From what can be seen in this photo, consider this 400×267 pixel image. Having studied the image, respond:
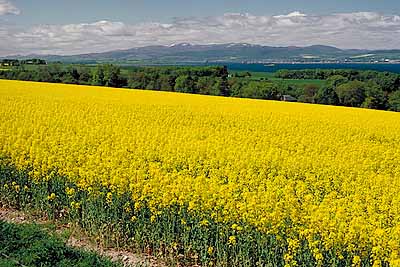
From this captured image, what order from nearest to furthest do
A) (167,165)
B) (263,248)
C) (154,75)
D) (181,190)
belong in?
(263,248)
(181,190)
(167,165)
(154,75)

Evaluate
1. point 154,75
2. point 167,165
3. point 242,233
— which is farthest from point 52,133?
point 154,75

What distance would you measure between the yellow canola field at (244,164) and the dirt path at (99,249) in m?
0.76

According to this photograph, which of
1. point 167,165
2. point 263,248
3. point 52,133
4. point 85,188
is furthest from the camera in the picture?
point 52,133

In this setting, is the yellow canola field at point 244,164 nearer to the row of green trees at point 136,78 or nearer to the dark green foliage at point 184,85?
the dark green foliage at point 184,85

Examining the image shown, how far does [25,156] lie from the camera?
1048cm

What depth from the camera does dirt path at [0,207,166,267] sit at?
748cm

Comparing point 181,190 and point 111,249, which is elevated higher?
point 181,190

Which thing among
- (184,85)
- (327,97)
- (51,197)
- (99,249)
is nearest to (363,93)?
(327,97)

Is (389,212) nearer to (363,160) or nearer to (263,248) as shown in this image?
(263,248)

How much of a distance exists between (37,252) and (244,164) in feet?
16.4

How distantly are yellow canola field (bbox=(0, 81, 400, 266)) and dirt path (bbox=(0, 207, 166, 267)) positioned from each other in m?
0.76

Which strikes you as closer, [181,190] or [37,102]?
[181,190]

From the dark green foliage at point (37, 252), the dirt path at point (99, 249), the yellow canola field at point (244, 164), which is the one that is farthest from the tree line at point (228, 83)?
the dark green foliage at point (37, 252)

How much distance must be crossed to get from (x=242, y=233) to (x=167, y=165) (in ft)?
9.74
